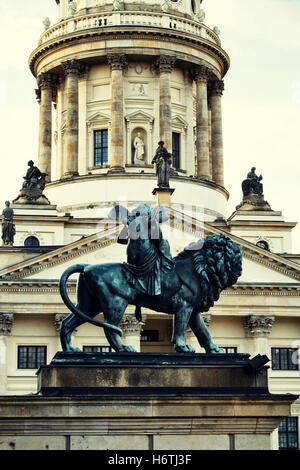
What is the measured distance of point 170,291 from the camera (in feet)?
57.3

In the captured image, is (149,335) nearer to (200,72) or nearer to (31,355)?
(31,355)

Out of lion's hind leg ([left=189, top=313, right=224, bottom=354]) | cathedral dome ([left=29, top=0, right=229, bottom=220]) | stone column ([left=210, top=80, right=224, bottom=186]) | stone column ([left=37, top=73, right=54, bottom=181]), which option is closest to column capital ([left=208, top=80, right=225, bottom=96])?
stone column ([left=210, top=80, right=224, bottom=186])

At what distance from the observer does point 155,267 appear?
690 inches

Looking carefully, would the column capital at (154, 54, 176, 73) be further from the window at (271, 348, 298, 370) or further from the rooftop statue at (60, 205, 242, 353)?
the rooftop statue at (60, 205, 242, 353)

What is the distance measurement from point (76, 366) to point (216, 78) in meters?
61.9

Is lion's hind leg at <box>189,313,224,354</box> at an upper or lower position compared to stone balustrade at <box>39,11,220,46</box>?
lower

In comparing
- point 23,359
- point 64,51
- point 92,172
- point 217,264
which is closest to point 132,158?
point 92,172

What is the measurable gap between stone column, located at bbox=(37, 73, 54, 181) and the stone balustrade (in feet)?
9.81

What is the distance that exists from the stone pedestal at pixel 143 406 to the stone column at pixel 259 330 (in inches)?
1710

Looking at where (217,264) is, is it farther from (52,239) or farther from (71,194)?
(71,194)

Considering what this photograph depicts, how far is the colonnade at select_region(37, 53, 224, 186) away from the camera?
71250 mm

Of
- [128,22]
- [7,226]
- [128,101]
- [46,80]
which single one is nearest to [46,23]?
[46,80]

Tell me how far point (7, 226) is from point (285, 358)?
56.1 feet

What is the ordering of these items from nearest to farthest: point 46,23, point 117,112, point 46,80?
point 117,112 → point 46,80 → point 46,23
